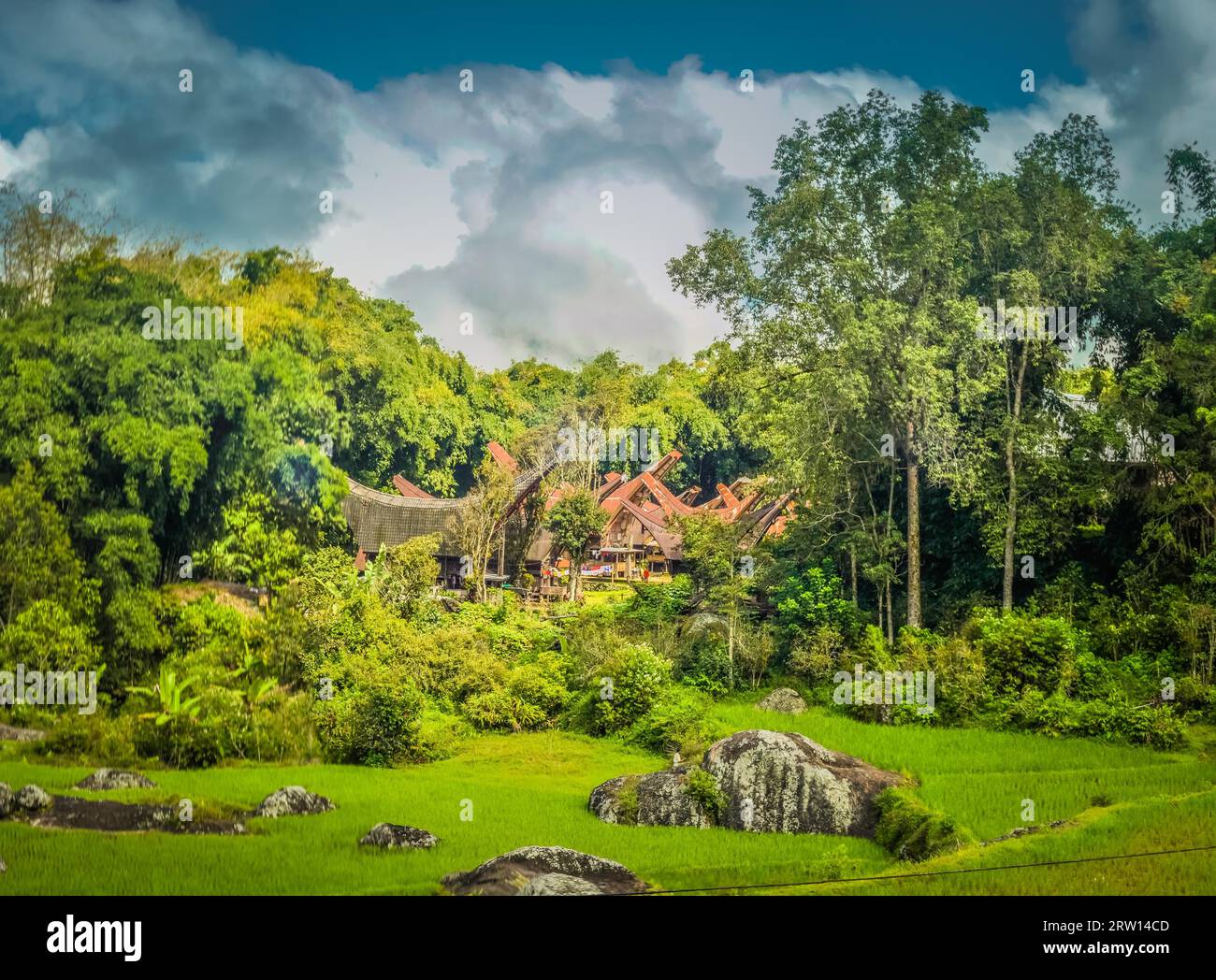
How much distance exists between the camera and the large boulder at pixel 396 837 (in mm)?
7203

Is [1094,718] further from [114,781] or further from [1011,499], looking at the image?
[114,781]

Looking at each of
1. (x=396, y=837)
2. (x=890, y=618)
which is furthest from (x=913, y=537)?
(x=396, y=837)

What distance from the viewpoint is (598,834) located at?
7.89 metres

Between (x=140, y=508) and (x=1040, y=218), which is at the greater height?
(x=1040, y=218)

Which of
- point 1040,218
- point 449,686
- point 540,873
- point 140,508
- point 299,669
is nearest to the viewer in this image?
point 540,873

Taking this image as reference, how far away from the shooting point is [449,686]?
37.9 ft

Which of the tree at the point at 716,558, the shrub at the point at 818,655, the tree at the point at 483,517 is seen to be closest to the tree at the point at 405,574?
the tree at the point at 483,517

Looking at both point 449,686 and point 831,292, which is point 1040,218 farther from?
point 449,686

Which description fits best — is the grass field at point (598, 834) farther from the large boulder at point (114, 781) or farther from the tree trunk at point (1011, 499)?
the tree trunk at point (1011, 499)

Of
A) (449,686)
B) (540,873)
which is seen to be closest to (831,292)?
(449,686)

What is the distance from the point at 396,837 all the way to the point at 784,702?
5.94 metres

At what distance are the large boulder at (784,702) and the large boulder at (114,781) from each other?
6502 mm
